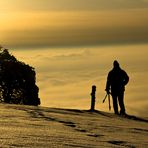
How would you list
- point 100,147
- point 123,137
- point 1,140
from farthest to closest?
point 123,137
point 100,147
point 1,140

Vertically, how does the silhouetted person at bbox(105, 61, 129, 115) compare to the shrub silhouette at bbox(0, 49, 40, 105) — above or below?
below

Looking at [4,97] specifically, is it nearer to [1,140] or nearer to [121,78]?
[121,78]

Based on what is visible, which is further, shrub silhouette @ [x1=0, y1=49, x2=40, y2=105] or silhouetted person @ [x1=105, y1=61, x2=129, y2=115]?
shrub silhouette @ [x1=0, y1=49, x2=40, y2=105]

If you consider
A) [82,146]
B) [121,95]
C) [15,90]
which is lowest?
[82,146]

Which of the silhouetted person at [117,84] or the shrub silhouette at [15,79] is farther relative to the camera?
the shrub silhouette at [15,79]

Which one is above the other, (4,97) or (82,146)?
(4,97)

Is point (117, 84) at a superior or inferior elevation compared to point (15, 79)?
inferior

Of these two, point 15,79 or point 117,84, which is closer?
point 117,84

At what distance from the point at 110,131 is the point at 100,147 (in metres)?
3.19

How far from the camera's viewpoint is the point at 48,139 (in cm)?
846

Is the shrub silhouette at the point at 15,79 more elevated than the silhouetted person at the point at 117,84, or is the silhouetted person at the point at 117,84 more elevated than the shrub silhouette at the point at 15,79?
the shrub silhouette at the point at 15,79

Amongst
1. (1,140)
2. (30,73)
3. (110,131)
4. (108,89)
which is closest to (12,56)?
(30,73)

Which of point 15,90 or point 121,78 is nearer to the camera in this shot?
point 121,78

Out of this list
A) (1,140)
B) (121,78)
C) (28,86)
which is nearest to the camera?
(1,140)
